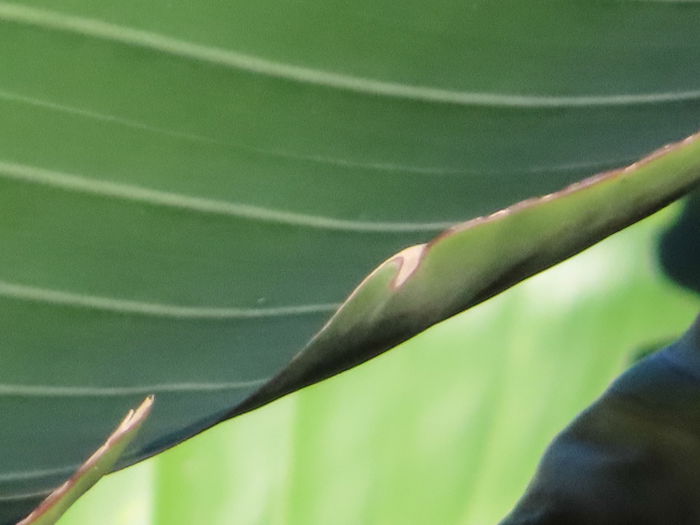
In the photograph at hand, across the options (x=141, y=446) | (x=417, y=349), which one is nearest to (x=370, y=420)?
(x=417, y=349)

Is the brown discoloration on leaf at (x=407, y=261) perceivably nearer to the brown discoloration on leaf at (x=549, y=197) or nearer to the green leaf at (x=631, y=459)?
the brown discoloration on leaf at (x=549, y=197)

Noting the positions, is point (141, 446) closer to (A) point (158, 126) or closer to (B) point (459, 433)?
(A) point (158, 126)

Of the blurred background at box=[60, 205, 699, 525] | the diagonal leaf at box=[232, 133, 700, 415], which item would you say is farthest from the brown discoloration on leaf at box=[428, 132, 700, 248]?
the blurred background at box=[60, 205, 699, 525]

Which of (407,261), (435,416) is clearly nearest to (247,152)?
(407,261)

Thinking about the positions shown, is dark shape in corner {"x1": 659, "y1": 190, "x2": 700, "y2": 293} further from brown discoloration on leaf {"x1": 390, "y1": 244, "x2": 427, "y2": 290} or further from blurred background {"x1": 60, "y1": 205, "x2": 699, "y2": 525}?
brown discoloration on leaf {"x1": 390, "y1": 244, "x2": 427, "y2": 290}

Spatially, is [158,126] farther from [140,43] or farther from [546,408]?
[546,408]

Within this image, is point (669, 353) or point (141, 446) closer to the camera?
point (141, 446)
